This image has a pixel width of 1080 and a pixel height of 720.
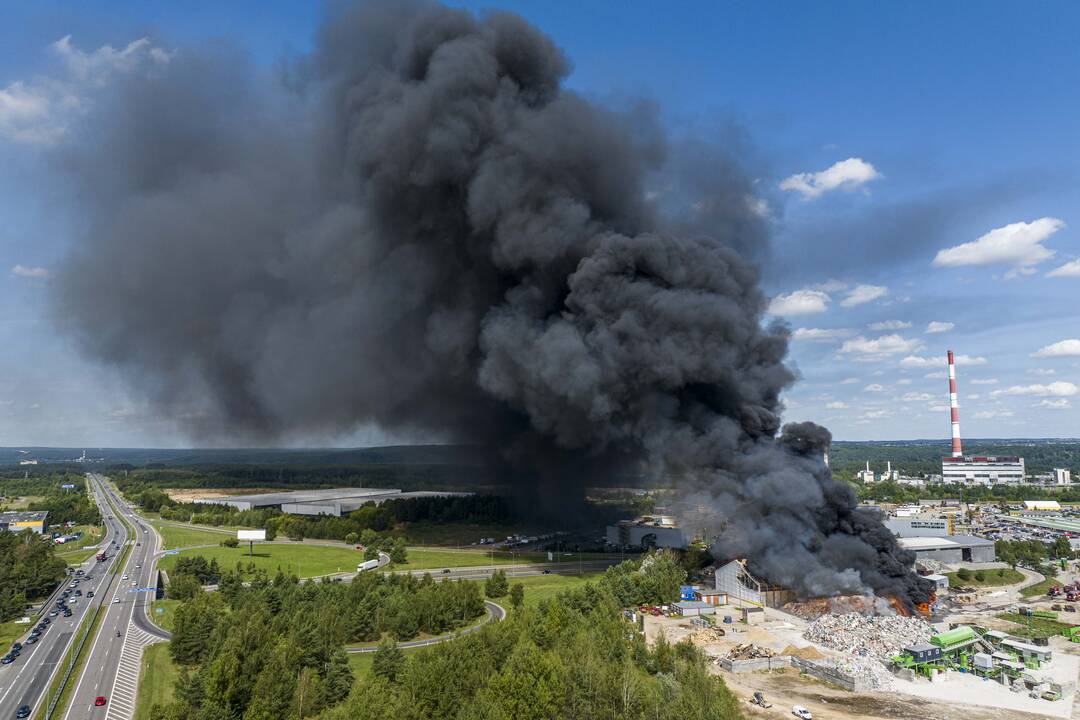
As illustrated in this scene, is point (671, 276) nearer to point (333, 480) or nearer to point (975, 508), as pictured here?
point (975, 508)

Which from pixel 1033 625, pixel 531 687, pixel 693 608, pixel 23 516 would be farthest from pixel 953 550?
pixel 23 516

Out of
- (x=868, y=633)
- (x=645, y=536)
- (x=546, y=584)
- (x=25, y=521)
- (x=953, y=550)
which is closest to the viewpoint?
(x=868, y=633)

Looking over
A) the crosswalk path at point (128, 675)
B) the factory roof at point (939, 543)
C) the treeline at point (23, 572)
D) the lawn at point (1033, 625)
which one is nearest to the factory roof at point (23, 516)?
the treeline at point (23, 572)

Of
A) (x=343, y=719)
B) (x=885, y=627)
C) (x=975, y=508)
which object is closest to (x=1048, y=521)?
(x=975, y=508)

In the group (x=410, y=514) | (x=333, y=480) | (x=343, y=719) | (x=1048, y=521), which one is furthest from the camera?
(x=333, y=480)

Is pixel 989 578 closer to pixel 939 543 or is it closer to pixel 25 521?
pixel 939 543

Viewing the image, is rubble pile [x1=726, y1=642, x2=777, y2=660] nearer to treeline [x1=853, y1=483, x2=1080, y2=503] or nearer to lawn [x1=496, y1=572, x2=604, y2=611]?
lawn [x1=496, y1=572, x2=604, y2=611]
